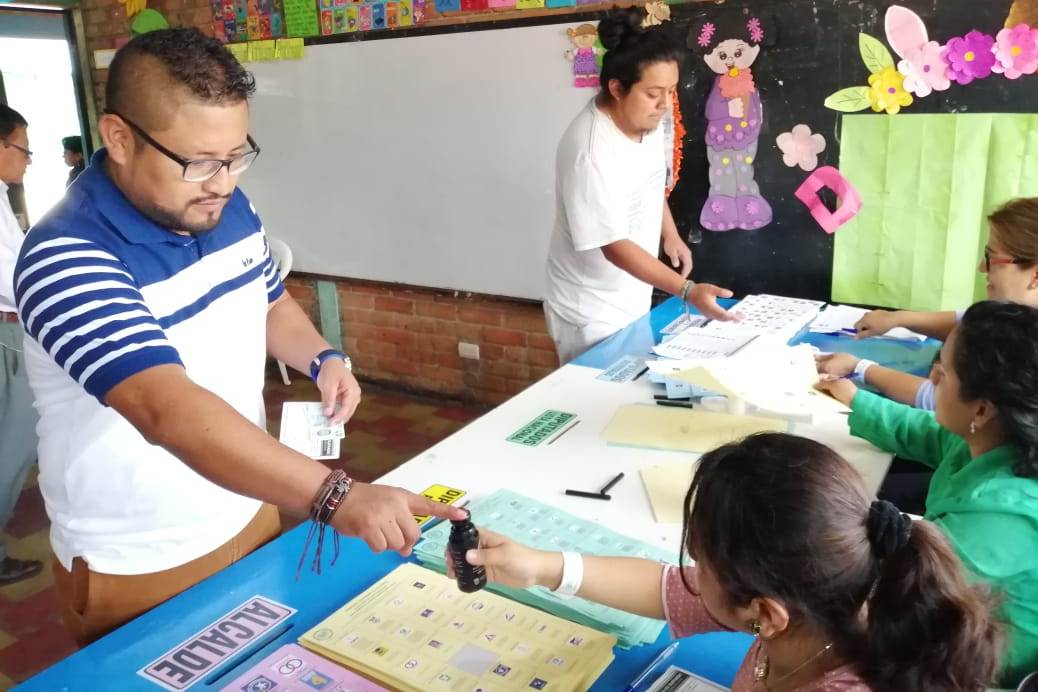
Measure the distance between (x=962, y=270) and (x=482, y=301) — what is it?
195cm

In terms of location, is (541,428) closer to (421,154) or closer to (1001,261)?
A: (1001,261)

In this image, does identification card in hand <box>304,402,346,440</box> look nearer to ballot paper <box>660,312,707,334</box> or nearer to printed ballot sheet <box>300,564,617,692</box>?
printed ballot sheet <box>300,564,617,692</box>

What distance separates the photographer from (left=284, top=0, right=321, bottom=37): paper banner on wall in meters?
3.74

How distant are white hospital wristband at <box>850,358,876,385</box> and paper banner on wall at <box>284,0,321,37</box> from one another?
2.88 meters

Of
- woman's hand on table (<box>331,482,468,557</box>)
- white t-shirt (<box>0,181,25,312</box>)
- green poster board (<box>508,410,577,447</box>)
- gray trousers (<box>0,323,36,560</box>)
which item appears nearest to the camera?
woman's hand on table (<box>331,482,468,557</box>)

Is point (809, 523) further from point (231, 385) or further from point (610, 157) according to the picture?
point (610, 157)

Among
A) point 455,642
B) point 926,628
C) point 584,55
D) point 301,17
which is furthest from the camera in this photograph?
point 301,17

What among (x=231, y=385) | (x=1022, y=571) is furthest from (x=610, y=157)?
(x=1022, y=571)

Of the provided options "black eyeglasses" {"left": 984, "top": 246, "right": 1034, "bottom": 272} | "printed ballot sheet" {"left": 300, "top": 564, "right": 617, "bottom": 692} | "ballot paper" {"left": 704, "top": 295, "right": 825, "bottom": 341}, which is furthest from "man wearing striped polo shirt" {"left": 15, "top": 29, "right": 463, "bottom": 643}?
"black eyeglasses" {"left": 984, "top": 246, "right": 1034, "bottom": 272}

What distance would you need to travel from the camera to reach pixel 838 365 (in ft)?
6.59

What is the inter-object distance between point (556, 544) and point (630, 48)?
1469mm

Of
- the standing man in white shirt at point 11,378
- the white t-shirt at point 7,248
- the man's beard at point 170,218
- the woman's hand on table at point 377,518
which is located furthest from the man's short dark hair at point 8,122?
the woman's hand on table at point 377,518

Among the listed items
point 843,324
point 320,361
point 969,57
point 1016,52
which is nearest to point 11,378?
point 320,361

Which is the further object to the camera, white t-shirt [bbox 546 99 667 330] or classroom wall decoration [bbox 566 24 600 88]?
classroom wall decoration [bbox 566 24 600 88]
